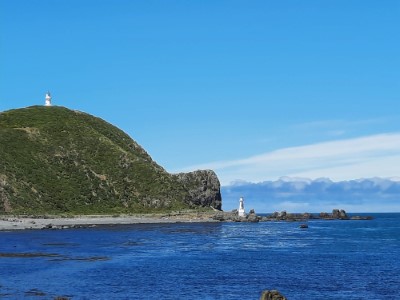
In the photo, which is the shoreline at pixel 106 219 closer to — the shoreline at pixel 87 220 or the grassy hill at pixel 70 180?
the shoreline at pixel 87 220

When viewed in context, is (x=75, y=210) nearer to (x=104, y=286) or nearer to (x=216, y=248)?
(x=216, y=248)

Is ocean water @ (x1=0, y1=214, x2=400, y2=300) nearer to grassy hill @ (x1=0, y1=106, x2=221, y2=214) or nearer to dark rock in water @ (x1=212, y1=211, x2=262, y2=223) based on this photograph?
grassy hill @ (x1=0, y1=106, x2=221, y2=214)

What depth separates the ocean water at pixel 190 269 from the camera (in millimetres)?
48250

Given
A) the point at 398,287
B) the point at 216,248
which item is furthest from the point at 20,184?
the point at 398,287

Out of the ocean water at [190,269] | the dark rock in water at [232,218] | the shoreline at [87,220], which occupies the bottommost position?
the ocean water at [190,269]

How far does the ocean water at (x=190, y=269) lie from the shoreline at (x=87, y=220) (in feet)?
97.2

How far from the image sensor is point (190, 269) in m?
63.8

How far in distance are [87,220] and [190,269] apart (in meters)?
90.8

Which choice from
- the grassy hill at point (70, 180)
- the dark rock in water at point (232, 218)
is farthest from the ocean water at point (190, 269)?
the dark rock in water at point (232, 218)

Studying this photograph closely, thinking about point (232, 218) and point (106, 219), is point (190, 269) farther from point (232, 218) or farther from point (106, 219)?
point (232, 218)

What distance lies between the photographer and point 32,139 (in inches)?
7579

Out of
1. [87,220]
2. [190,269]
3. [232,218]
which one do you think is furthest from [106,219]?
[190,269]

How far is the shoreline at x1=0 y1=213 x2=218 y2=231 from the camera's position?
129500 mm

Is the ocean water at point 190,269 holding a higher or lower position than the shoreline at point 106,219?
lower
